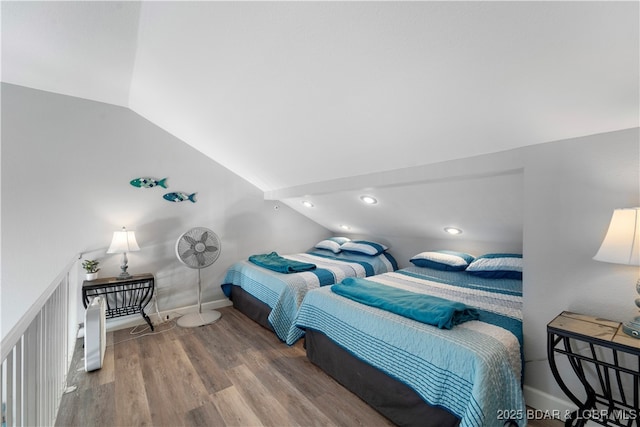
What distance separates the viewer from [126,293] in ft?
9.88

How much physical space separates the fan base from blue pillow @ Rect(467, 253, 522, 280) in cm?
302

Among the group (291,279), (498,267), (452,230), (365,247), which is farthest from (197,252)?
(498,267)

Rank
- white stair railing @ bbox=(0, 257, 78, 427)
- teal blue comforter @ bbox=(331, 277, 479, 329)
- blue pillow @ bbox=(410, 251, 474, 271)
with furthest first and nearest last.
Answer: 1. blue pillow @ bbox=(410, 251, 474, 271)
2. teal blue comforter @ bbox=(331, 277, 479, 329)
3. white stair railing @ bbox=(0, 257, 78, 427)

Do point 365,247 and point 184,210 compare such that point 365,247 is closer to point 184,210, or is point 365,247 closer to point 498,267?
point 498,267

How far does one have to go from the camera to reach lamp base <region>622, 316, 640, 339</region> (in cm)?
125

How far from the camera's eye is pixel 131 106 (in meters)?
3.04

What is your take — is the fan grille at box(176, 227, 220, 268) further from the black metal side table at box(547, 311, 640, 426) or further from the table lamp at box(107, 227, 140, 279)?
the black metal side table at box(547, 311, 640, 426)

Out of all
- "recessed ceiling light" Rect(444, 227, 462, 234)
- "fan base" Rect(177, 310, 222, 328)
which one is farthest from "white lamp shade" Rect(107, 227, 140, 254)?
"recessed ceiling light" Rect(444, 227, 462, 234)

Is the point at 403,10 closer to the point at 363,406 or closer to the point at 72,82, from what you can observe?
the point at 363,406

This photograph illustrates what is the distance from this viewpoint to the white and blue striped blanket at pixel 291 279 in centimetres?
271

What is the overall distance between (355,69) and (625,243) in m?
1.63

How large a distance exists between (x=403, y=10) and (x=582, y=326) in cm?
182

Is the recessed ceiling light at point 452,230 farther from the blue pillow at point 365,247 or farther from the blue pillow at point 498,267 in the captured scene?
the blue pillow at point 365,247

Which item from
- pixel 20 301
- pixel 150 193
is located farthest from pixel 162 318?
pixel 150 193
